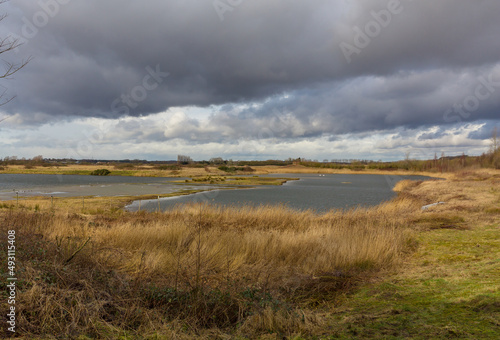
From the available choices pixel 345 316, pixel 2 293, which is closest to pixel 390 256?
pixel 345 316

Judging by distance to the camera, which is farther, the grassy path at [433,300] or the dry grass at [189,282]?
the dry grass at [189,282]

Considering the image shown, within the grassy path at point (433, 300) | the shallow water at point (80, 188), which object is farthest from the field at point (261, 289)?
the shallow water at point (80, 188)

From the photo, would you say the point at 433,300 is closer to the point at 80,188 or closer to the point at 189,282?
the point at 189,282

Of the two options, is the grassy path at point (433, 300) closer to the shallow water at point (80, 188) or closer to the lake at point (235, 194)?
the lake at point (235, 194)

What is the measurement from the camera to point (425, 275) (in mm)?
7578

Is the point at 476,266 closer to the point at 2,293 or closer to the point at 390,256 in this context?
the point at 390,256

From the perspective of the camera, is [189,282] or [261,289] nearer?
[261,289]


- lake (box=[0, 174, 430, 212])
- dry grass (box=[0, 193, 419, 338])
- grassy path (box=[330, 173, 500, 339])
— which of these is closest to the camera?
grassy path (box=[330, 173, 500, 339])

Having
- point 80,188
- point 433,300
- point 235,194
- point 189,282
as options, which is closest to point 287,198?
point 235,194

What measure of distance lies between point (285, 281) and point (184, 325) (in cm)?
244

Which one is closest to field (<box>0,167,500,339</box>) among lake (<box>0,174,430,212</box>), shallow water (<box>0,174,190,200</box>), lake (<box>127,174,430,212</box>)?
lake (<box>0,174,430,212</box>)

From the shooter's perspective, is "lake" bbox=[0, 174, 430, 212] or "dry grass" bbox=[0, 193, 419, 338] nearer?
"dry grass" bbox=[0, 193, 419, 338]

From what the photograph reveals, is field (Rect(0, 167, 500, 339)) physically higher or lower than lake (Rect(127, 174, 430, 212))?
higher

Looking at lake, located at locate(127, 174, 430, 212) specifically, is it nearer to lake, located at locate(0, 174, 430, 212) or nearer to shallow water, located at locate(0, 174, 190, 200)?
lake, located at locate(0, 174, 430, 212)
